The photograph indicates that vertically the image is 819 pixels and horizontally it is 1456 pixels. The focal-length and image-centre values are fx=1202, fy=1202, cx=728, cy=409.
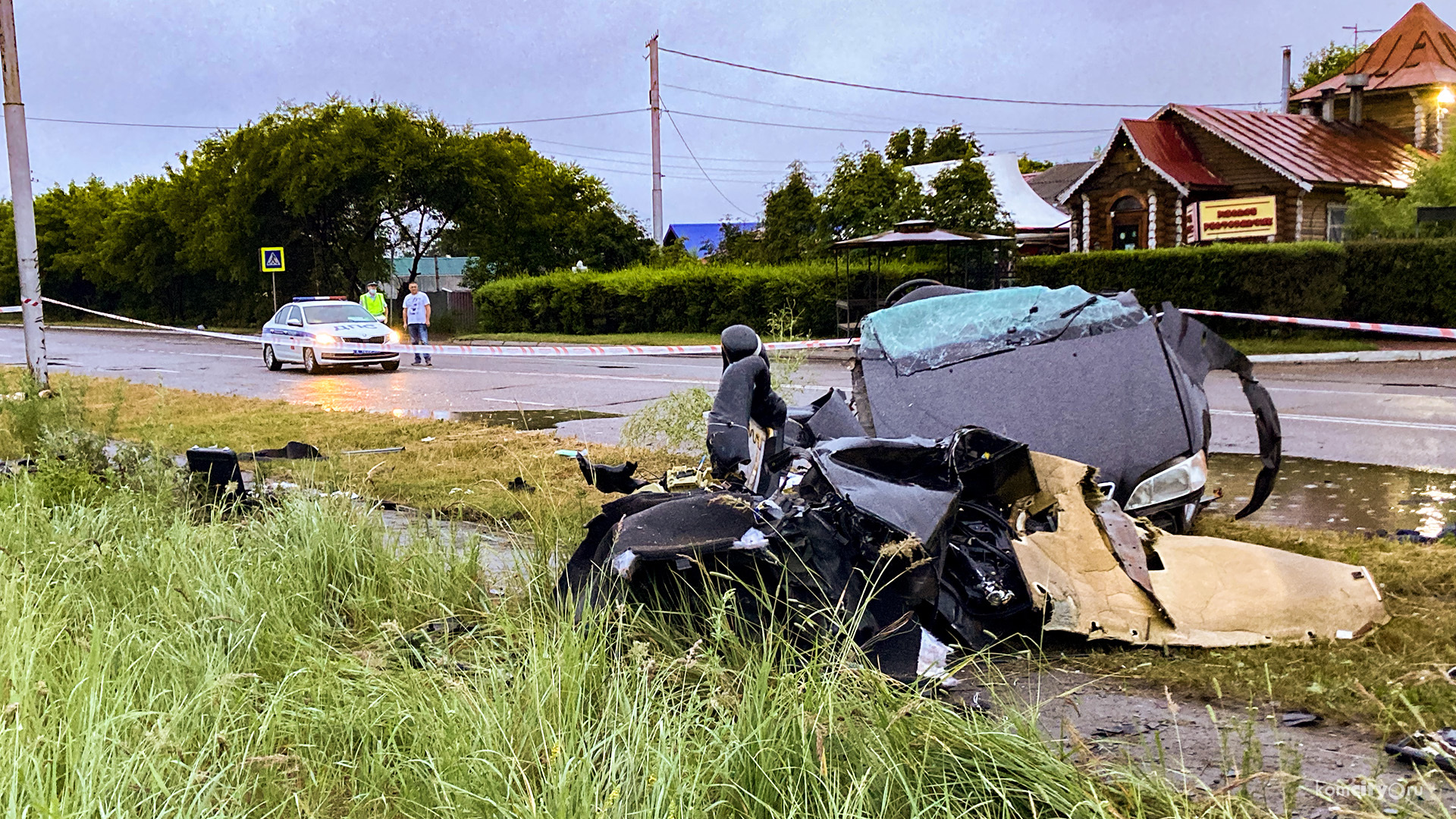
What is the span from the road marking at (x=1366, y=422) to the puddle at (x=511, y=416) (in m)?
6.30

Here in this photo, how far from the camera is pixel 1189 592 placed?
4.63m

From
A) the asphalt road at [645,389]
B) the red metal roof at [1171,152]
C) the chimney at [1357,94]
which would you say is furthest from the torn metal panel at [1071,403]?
the chimney at [1357,94]

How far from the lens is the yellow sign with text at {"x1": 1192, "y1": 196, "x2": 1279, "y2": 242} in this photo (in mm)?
31234

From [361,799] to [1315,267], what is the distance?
68.4 ft

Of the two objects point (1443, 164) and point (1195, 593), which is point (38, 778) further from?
point (1443, 164)

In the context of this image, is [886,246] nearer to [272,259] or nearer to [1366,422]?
[1366,422]

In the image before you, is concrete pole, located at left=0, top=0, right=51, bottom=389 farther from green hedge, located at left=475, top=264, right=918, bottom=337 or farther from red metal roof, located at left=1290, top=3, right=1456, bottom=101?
red metal roof, located at left=1290, top=3, right=1456, bottom=101

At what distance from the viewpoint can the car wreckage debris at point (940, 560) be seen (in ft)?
13.5

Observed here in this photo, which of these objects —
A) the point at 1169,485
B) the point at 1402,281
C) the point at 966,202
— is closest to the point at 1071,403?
the point at 1169,485

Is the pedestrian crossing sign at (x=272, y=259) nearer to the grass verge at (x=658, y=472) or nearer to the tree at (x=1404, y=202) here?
the grass verge at (x=658, y=472)

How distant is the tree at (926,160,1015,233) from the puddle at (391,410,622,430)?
1557 cm

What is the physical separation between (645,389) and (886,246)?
30.6ft

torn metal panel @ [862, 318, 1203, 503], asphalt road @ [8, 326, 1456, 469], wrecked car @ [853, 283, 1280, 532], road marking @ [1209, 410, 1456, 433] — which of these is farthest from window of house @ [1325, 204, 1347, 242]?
torn metal panel @ [862, 318, 1203, 503]

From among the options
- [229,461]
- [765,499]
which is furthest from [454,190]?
[765,499]
